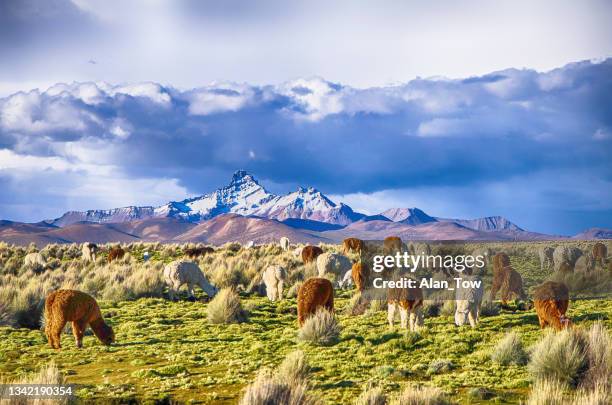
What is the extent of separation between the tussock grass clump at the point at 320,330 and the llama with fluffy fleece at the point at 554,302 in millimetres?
4865

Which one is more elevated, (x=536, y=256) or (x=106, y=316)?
(x=536, y=256)

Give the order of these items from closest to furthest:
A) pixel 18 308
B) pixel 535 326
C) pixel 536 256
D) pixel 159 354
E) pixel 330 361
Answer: pixel 330 361 → pixel 159 354 → pixel 535 326 → pixel 18 308 → pixel 536 256

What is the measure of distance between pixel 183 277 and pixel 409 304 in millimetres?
10348

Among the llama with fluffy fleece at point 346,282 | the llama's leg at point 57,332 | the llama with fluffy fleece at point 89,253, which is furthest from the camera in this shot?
the llama with fluffy fleece at point 89,253

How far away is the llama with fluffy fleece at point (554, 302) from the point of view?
1277 centimetres

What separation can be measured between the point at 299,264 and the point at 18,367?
815 inches

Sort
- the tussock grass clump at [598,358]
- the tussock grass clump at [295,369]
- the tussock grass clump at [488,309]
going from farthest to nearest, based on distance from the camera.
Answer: the tussock grass clump at [488,309] < the tussock grass clump at [295,369] < the tussock grass clump at [598,358]

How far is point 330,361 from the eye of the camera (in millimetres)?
11914

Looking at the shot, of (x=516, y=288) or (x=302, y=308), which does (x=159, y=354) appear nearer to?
(x=302, y=308)

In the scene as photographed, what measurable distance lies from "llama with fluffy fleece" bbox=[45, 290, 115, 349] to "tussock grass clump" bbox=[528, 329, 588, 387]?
389 inches

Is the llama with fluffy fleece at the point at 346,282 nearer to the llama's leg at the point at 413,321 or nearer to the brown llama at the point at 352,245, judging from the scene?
the llama's leg at the point at 413,321

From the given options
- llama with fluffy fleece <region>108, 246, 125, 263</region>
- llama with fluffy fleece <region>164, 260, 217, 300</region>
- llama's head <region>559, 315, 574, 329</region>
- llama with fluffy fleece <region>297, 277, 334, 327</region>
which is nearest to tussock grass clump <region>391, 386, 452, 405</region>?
llama's head <region>559, 315, 574, 329</region>

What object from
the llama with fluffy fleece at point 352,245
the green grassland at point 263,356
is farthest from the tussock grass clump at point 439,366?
the llama with fluffy fleece at point 352,245

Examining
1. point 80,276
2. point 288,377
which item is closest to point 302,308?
point 288,377
